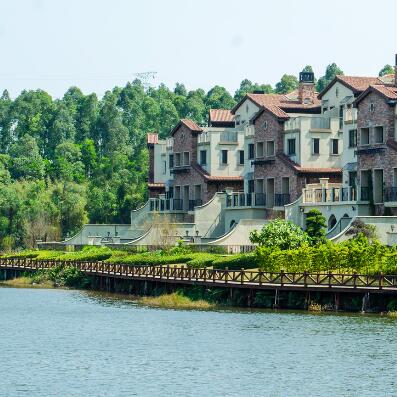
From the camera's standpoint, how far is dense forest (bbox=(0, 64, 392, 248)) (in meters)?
134

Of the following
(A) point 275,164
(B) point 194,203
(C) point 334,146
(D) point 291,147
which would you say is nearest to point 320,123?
(C) point 334,146

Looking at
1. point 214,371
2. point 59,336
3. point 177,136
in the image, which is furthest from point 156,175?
point 214,371

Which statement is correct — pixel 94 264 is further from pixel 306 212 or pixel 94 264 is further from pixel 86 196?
pixel 86 196

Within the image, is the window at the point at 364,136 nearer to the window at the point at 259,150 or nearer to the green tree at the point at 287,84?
the window at the point at 259,150

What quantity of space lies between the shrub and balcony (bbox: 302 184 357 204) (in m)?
8.20

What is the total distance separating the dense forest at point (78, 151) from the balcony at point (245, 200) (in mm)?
30564

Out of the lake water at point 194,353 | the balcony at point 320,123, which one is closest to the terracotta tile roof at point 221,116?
the balcony at point 320,123

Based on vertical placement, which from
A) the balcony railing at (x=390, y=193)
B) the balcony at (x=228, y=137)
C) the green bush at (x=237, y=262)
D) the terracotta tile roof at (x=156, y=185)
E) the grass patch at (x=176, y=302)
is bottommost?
the grass patch at (x=176, y=302)

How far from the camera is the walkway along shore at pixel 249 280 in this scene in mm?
66188

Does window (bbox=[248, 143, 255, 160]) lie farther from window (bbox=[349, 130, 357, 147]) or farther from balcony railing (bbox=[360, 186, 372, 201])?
balcony railing (bbox=[360, 186, 372, 201])

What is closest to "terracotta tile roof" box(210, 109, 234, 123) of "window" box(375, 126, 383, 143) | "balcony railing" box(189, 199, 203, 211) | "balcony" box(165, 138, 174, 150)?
"balcony" box(165, 138, 174, 150)

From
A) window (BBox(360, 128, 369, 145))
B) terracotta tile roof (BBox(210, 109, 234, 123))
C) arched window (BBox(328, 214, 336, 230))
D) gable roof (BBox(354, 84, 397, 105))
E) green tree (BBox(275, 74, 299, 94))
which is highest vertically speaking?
green tree (BBox(275, 74, 299, 94))

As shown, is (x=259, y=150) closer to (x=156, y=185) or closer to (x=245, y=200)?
(x=245, y=200)

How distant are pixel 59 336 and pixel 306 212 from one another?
119 ft
